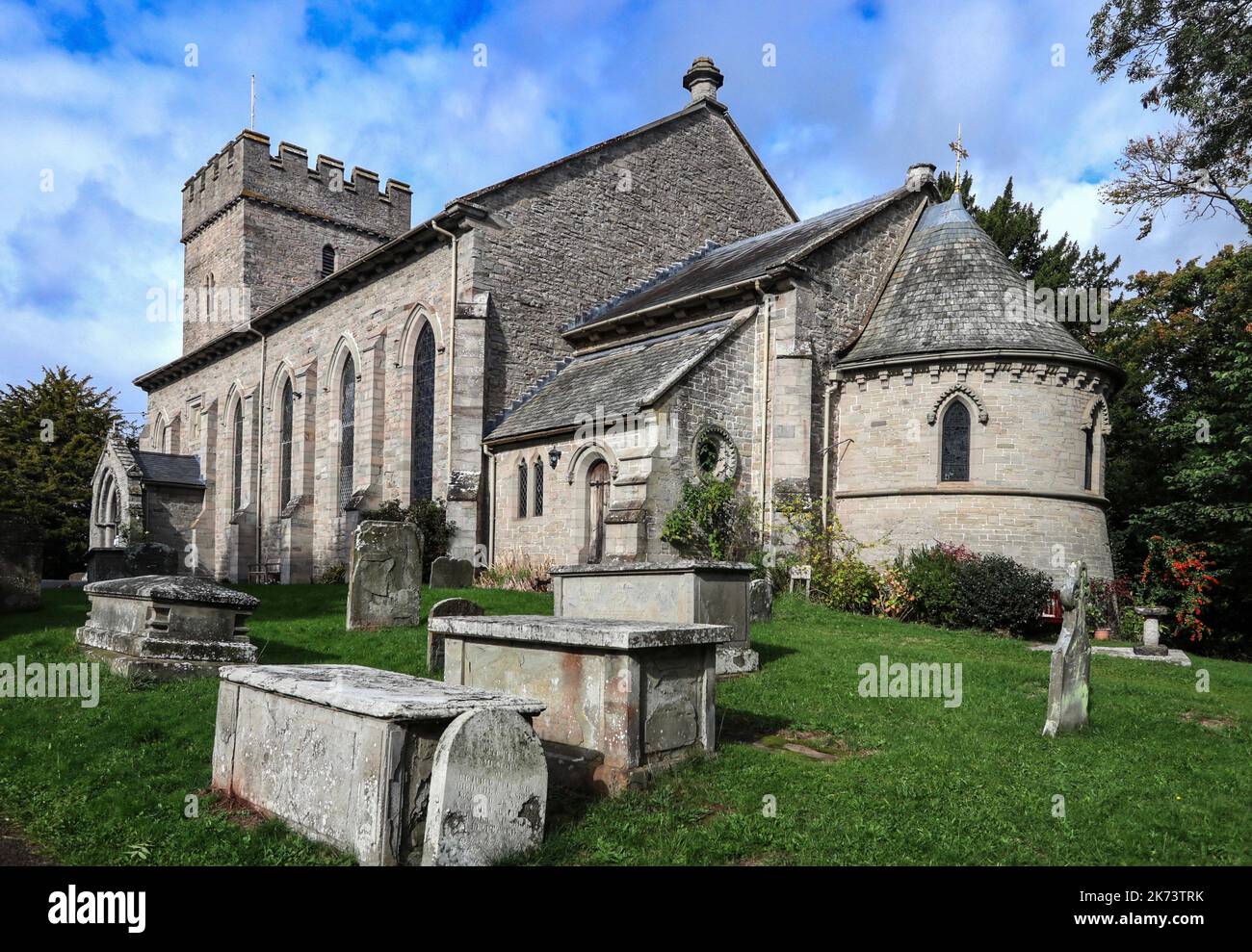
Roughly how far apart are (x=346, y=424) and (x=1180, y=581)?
2343 cm

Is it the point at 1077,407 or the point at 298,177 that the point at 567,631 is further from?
the point at 298,177

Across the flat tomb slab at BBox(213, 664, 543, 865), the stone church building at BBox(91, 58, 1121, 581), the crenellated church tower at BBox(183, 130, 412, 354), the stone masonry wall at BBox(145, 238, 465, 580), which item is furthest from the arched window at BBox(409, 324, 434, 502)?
the flat tomb slab at BBox(213, 664, 543, 865)

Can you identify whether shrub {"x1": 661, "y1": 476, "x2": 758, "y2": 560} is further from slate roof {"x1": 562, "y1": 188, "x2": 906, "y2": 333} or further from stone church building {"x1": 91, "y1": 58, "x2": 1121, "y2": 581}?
slate roof {"x1": 562, "y1": 188, "x2": 906, "y2": 333}

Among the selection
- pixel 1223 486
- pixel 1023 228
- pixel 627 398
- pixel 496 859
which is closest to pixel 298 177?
pixel 627 398

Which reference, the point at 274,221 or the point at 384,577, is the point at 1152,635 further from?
the point at 274,221

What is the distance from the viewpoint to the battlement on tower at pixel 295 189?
34625 mm

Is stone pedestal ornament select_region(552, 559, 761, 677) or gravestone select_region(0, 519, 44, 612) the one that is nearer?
stone pedestal ornament select_region(552, 559, 761, 677)

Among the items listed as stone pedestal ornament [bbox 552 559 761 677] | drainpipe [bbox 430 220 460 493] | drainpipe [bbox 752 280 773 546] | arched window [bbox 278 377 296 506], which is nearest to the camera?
stone pedestal ornament [bbox 552 559 761 677]

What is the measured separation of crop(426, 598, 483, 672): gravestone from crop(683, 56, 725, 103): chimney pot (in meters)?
21.6

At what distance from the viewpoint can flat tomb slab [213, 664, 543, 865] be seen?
439cm

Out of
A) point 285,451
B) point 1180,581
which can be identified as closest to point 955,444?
point 1180,581
